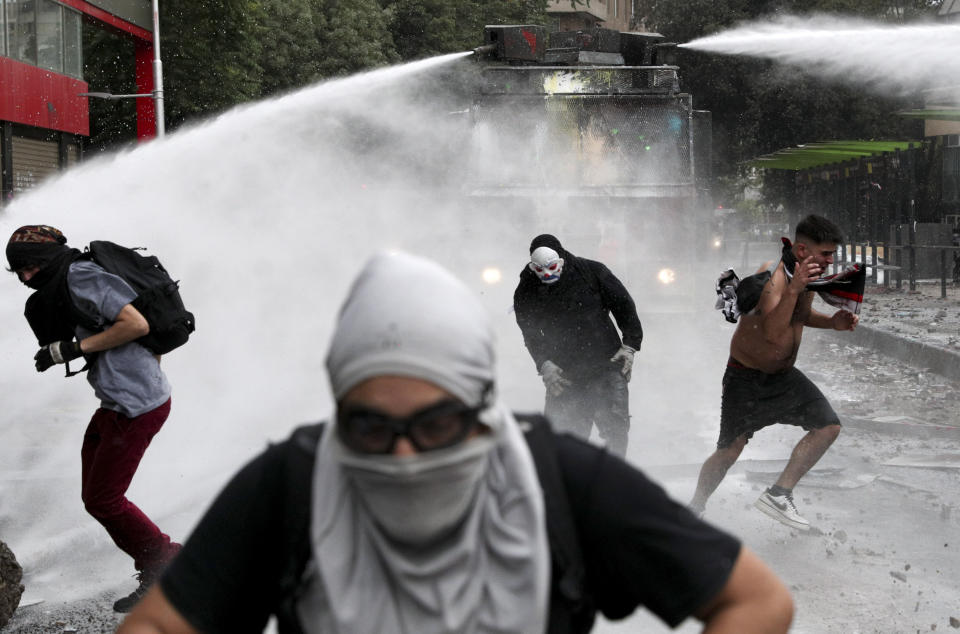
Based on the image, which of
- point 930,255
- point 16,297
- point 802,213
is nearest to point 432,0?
point 802,213

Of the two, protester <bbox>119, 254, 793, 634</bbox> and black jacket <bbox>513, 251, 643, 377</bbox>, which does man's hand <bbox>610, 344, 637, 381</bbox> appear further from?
protester <bbox>119, 254, 793, 634</bbox>

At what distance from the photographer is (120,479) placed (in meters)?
4.66

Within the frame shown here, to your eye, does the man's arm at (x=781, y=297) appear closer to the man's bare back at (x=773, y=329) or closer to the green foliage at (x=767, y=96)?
the man's bare back at (x=773, y=329)

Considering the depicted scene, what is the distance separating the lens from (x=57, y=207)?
10742 mm

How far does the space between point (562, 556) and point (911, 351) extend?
1141 centimetres

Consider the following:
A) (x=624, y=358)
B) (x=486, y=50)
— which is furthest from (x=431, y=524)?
(x=486, y=50)

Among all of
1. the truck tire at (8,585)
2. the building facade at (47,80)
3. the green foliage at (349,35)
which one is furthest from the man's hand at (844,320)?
the green foliage at (349,35)

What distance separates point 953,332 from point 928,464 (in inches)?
263

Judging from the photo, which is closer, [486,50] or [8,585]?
[8,585]

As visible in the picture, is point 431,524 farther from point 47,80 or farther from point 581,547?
point 47,80

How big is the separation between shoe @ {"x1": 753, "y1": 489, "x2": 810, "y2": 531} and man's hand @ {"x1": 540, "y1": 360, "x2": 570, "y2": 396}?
1.33 m

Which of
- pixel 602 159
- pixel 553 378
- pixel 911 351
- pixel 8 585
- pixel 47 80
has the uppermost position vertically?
pixel 47 80

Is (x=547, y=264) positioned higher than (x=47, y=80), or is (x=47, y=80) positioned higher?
(x=47, y=80)

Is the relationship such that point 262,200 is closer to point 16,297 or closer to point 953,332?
point 16,297
